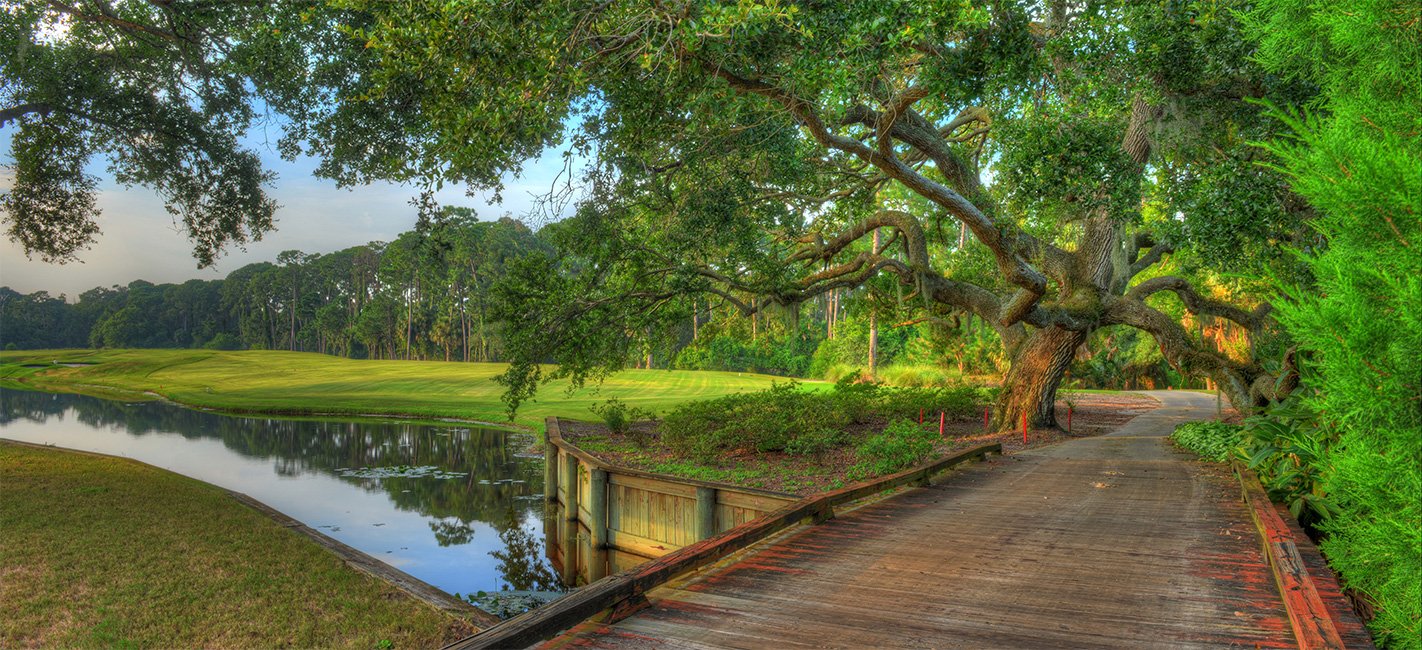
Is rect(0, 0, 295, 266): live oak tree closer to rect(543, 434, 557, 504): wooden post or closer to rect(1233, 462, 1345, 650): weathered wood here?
rect(543, 434, 557, 504): wooden post

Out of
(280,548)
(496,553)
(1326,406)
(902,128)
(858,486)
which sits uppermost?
(902,128)

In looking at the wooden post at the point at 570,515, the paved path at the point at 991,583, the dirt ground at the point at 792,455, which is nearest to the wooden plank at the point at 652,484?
the dirt ground at the point at 792,455

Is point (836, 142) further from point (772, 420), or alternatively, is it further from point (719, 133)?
point (772, 420)

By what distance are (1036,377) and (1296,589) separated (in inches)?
516

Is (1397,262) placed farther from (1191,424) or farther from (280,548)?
(1191,424)

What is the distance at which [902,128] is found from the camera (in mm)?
12078

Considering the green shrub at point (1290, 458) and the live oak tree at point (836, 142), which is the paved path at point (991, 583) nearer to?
the green shrub at point (1290, 458)

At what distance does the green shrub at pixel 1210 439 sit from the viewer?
11.3m

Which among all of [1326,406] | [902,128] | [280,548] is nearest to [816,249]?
[902,128]

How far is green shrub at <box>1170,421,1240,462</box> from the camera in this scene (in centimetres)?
1132

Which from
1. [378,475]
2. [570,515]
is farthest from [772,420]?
[378,475]

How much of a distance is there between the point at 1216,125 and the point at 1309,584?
33.6 feet

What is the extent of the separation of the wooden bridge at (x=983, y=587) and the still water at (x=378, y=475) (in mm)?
8176

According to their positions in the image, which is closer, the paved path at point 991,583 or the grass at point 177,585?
the paved path at point 991,583
